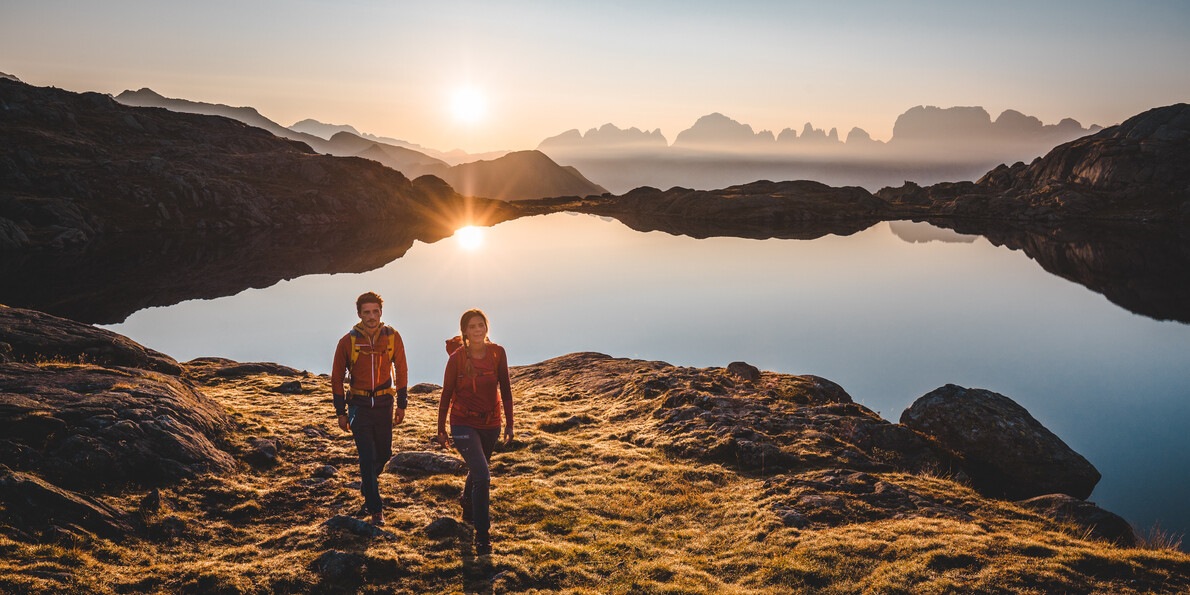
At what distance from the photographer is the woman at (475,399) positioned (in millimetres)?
11305

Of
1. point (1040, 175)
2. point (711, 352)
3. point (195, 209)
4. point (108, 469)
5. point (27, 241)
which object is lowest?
point (711, 352)

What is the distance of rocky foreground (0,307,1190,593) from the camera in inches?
412

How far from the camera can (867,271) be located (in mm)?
82750

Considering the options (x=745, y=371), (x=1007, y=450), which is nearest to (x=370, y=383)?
(x=745, y=371)

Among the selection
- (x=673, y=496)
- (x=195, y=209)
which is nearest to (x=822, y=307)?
(x=673, y=496)

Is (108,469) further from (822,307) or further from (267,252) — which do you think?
(267,252)

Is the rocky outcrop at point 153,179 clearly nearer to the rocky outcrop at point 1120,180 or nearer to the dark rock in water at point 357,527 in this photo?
the dark rock in water at point 357,527

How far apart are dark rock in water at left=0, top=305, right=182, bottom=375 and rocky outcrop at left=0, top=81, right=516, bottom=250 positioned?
92073 millimetres

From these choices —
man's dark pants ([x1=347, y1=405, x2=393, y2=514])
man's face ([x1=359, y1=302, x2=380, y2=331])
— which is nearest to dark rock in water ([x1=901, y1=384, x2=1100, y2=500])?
man's dark pants ([x1=347, y1=405, x2=393, y2=514])

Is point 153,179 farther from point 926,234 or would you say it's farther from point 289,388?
point 926,234

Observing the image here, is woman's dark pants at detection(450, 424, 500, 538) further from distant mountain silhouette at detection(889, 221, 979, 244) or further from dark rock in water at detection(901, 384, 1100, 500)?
distant mountain silhouette at detection(889, 221, 979, 244)

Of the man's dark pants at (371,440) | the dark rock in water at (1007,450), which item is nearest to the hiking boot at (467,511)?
the man's dark pants at (371,440)

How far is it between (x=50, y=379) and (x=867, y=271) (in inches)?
3406

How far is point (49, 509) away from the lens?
10844mm
